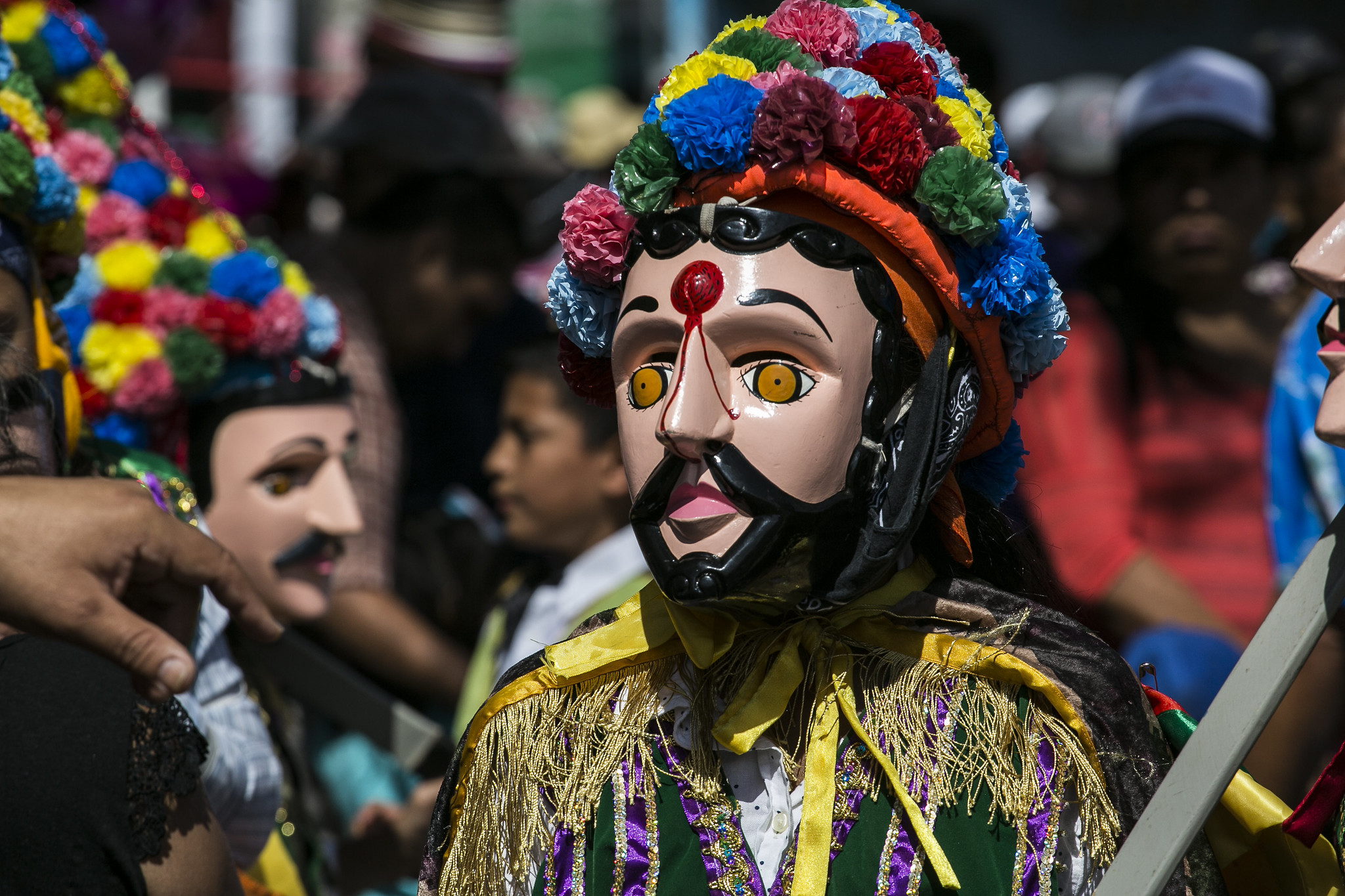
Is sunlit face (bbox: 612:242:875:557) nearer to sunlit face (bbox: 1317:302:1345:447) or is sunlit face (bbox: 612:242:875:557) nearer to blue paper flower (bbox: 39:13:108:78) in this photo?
sunlit face (bbox: 1317:302:1345:447)

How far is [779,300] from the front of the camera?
1.82m

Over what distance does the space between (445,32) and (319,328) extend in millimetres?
6842

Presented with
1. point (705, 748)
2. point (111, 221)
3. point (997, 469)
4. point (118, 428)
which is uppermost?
point (111, 221)

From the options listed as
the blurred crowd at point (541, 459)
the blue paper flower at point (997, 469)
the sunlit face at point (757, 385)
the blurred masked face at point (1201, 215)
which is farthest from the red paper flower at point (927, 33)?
the blurred masked face at point (1201, 215)

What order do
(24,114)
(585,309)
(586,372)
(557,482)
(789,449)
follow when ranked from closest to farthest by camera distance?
1. (789,449)
2. (585,309)
3. (586,372)
4. (24,114)
5. (557,482)

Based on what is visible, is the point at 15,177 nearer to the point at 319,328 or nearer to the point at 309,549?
the point at 319,328

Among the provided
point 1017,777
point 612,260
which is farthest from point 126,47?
point 1017,777

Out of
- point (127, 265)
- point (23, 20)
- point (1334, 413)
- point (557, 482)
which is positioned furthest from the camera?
point (557, 482)

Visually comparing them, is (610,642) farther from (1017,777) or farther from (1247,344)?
(1247,344)

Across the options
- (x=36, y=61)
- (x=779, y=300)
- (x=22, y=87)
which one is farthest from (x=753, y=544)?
(x=36, y=61)

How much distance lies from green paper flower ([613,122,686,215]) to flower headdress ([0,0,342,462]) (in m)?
1.50

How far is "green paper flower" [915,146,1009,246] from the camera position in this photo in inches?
72.6

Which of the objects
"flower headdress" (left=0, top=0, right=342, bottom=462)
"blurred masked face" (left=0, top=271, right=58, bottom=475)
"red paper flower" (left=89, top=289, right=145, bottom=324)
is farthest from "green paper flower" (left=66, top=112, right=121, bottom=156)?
"blurred masked face" (left=0, top=271, right=58, bottom=475)

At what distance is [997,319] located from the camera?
1.96 meters
